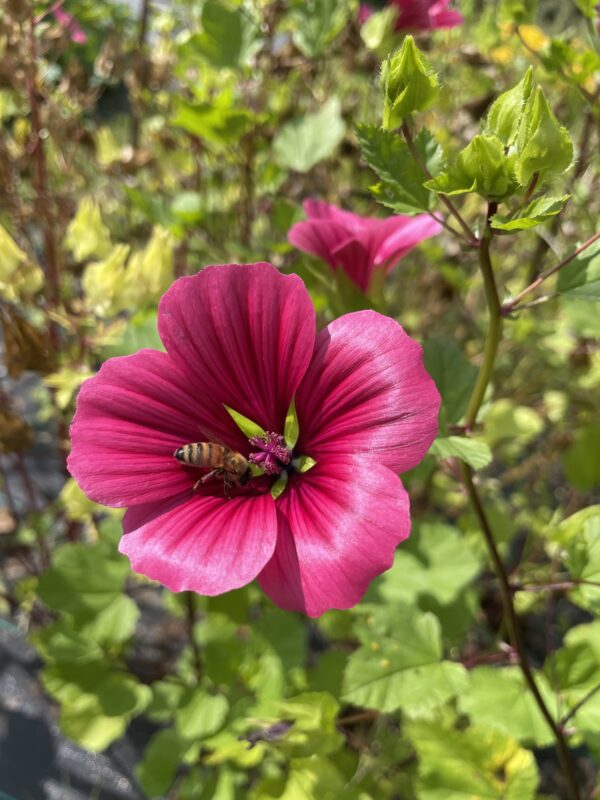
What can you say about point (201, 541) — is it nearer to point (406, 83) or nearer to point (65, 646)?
point (406, 83)

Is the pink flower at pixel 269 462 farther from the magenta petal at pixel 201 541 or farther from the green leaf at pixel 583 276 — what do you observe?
the green leaf at pixel 583 276

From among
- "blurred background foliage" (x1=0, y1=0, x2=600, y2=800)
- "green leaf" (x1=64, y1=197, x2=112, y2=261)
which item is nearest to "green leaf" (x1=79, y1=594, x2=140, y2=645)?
"blurred background foliage" (x1=0, y1=0, x2=600, y2=800)

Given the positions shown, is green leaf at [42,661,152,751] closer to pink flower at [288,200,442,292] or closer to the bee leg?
the bee leg

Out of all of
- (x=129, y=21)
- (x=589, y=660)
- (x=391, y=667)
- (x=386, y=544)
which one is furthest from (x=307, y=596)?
(x=129, y=21)

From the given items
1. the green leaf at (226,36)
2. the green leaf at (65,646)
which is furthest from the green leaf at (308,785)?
the green leaf at (226,36)

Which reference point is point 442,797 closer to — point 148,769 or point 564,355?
point 148,769

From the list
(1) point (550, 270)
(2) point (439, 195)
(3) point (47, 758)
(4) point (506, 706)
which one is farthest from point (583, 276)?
(3) point (47, 758)
